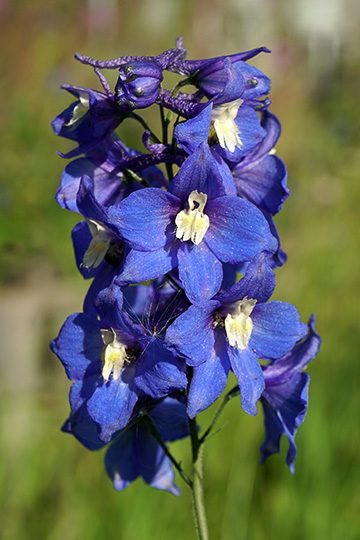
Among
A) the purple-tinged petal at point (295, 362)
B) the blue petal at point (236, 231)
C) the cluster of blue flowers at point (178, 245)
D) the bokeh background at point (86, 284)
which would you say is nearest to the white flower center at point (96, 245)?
the cluster of blue flowers at point (178, 245)

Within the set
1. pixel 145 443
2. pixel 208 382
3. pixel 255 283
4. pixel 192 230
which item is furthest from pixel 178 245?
pixel 145 443

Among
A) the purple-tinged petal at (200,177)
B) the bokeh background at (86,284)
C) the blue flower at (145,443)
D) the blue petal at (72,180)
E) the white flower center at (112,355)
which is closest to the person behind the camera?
the purple-tinged petal at (200,177)

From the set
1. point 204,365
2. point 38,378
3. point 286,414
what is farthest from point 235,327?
point 38,378

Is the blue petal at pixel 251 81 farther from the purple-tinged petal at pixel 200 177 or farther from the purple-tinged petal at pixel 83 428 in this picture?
the purple-tinged petal at pixel 83 428

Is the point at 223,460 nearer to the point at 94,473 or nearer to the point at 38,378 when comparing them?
the point at 94,473

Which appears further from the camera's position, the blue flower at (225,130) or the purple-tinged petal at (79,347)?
the purple-tinged petal at (79,347)

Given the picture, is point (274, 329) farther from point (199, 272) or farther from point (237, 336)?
point (199, 272)
